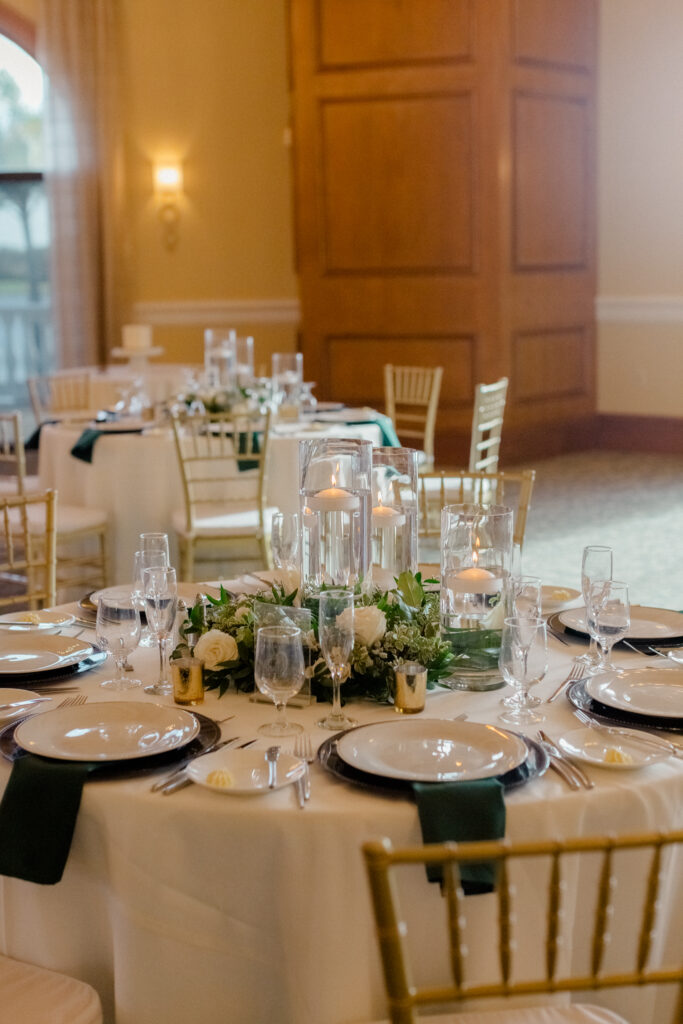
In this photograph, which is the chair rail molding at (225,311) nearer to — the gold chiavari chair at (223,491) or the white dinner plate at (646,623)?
the gold chiavari chair at (223,491)

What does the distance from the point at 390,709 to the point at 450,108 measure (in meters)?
6.52

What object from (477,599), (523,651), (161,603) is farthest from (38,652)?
(523,651)

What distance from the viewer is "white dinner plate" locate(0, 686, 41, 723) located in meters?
1.92

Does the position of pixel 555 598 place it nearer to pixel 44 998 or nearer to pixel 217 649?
pixel 217 649

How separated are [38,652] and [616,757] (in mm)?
1048

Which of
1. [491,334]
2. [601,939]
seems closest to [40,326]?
[491,334]

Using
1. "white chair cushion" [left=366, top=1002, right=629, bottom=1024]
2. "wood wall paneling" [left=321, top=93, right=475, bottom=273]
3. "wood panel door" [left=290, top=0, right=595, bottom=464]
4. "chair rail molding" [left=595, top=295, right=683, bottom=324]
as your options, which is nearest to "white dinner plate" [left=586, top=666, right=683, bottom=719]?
"white chair cushion" [left=366, top=1002, right=629, bottom=1024]

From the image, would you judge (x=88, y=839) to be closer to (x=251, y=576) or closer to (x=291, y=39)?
(x=251, y=576)

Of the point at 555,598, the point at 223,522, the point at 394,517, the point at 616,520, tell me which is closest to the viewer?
the point at 394,517

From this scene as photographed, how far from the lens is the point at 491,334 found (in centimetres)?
798

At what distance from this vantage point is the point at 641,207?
8.59 meters

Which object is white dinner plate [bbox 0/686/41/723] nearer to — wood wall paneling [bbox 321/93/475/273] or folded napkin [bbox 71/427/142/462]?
folded napkin [bbox 71/427/142/462]

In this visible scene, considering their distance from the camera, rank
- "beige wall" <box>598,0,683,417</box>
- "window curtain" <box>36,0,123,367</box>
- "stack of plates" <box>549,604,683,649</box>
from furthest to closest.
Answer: "window curtain" <box>36,0,123,367</box>
"beige wall" <box>598,0,683,417</box>
"stack of plates" <box>549,604,683,649</box>

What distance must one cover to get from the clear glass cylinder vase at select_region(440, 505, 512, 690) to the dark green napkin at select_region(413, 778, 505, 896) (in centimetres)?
47
